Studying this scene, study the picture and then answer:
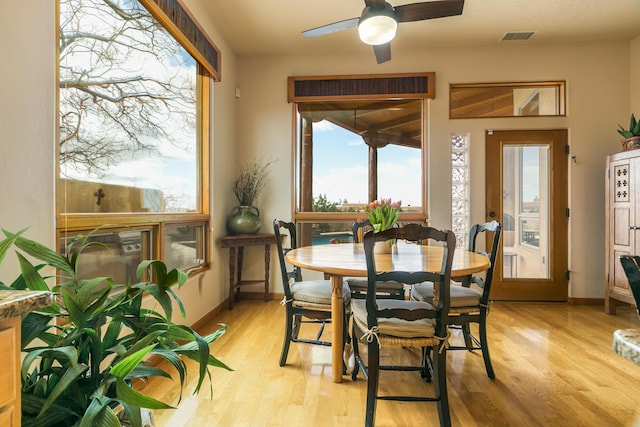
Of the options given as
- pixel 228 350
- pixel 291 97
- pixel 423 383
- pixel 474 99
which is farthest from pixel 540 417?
pixel 291 97

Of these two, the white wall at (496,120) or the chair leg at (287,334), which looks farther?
the white wall at (496,120)

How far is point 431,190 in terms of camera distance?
4.08 metres

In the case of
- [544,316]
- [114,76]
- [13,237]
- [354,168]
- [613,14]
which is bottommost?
[544,316]

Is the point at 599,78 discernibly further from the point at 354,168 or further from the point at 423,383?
the point at 423,383

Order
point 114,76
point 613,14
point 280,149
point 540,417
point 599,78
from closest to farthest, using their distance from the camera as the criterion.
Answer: point 540,417
point 114,76
point 613,14
point 599,78
point 280,149

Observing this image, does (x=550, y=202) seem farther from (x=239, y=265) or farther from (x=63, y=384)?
(x=63, y=384)

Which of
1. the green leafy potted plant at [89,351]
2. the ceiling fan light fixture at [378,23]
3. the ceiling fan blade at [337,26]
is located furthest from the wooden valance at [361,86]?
the green leafy potted plant at [89,351]

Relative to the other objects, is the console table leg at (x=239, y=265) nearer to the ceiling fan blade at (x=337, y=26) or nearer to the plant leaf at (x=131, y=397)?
the ceiling fan blade at (x=337, y=26)

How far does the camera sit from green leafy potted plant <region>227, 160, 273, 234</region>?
3873 mm

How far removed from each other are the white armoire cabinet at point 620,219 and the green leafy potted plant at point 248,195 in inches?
138

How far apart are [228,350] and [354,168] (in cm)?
250

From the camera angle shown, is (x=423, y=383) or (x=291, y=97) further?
(x=291, y=97)

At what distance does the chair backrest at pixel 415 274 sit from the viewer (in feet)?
5.24

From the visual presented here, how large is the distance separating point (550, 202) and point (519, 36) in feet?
5.95
